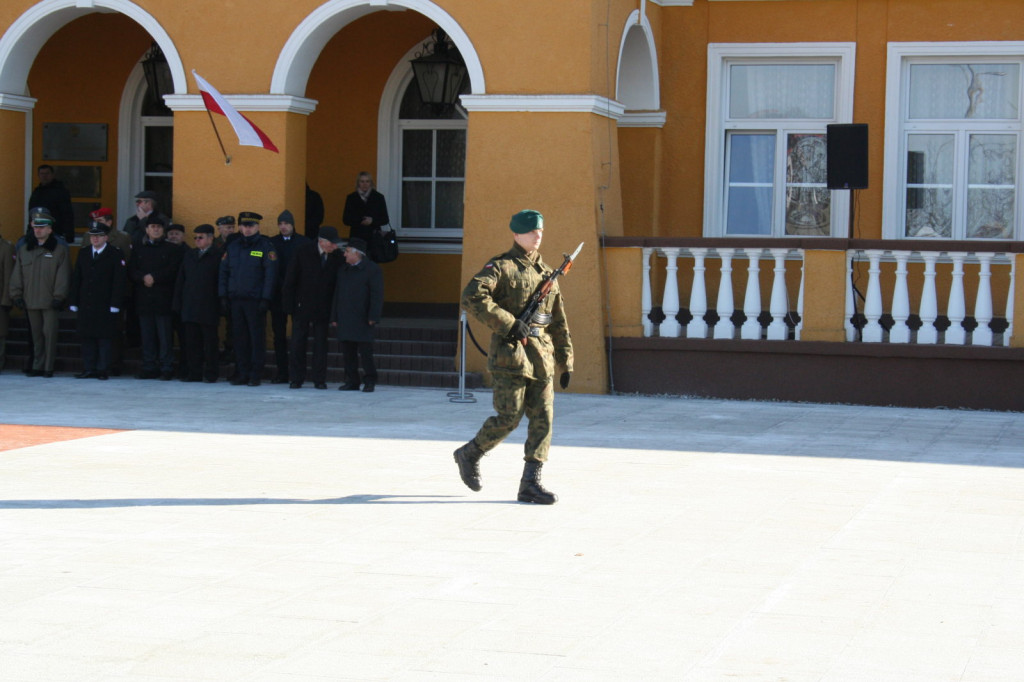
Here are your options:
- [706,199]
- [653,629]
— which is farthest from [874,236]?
[653,629]

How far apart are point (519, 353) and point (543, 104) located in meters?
6.61

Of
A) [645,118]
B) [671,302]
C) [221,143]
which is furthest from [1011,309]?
[221,143]

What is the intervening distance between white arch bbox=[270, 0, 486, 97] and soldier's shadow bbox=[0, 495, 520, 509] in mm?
7059

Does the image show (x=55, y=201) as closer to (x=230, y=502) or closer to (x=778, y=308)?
(x=778, y=308)

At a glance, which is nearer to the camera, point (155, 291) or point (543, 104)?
point (543, 104)

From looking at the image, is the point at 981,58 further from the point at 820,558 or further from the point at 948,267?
the point at 820,558

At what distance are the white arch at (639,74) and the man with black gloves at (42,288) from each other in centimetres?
631

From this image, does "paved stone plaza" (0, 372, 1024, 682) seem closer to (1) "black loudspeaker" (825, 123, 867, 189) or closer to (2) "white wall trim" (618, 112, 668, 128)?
(1) "black loudspeaker" (825, 123, 867, 189)

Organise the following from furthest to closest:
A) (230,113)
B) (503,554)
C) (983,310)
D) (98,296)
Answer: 1. (98,296)
2. (230,113)
3. (983,310)
4. (503,554)

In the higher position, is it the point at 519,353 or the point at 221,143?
the point at 221,143

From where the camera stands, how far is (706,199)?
16359 millimetres

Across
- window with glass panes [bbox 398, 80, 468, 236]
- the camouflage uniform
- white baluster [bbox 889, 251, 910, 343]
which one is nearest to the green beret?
the camouflage uniform

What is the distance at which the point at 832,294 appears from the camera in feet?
45.6

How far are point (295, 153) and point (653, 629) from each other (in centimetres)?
1074
